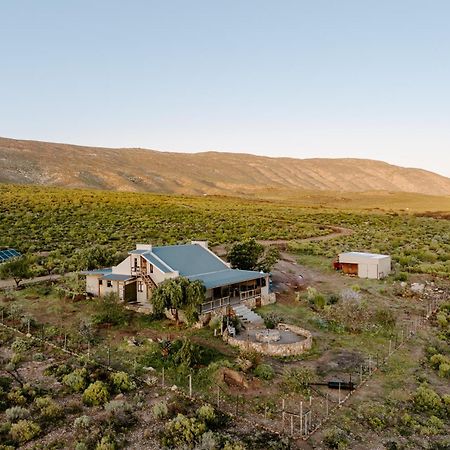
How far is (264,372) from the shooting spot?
62.2 feet

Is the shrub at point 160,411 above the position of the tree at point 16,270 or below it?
below

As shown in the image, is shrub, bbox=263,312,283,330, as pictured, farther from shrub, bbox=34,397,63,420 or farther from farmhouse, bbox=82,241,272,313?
shrub, bbox=34,397,63,420

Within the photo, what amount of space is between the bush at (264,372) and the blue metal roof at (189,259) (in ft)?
32.4

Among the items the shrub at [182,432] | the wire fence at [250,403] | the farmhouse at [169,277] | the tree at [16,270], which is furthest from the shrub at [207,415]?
the tree at [16,270]

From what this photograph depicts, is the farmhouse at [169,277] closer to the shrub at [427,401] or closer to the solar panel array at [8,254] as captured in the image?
the shrub at [427,401]

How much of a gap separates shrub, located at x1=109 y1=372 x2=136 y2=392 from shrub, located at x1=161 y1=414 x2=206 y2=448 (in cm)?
308

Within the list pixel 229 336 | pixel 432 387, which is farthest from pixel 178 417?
pixel 432 387

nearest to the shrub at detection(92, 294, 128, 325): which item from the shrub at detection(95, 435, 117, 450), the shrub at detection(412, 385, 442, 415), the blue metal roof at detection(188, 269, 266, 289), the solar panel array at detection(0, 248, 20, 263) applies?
the blue metal roof at detection(188, 269, 266, 289)

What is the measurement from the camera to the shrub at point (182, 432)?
47.2 ft

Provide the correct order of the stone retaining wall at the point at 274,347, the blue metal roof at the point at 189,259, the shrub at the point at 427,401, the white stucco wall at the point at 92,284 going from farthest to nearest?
the white stucco wall at the point at 92,284 → the blue metal roof at the point at 189,259 → the stone retaining wall at the point at 274,347 → the shrub at the point at 427,401

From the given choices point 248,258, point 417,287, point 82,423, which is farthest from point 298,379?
point 417,287

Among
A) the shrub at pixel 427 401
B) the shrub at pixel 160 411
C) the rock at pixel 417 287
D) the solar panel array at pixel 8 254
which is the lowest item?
the shrub at pixel 427 401

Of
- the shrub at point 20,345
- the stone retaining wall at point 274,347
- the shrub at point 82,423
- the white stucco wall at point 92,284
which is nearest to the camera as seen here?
the shrub at point 82,423

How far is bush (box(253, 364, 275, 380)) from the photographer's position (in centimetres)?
1884
